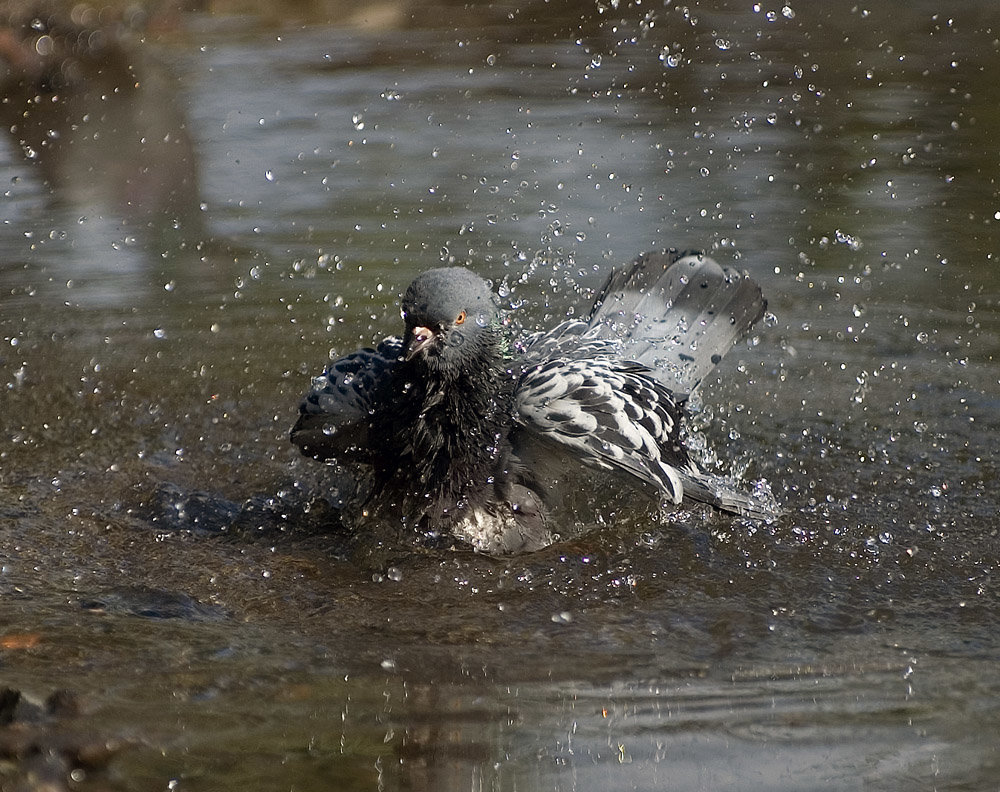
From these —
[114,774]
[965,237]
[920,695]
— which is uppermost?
[114,774]

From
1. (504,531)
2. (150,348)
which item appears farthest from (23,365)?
(504,531)

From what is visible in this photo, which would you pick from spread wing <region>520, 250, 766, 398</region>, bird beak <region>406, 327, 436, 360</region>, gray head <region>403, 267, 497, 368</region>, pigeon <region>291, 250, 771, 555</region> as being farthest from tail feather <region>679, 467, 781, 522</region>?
bird beak <region>406, 327, 436, 360</region>

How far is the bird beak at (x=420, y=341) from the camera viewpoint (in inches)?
146

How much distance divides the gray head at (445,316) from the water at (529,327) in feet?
2.01

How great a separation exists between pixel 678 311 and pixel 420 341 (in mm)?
1513

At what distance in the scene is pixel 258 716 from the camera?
9.24 ft

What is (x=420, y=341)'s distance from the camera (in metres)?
3.74

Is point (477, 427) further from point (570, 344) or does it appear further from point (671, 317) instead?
point (671, 317)

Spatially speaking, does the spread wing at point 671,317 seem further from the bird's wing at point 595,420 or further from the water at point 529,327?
the bird's wing at point 595,420

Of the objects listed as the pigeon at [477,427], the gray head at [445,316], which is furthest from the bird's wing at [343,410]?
the gray head at [445,316]

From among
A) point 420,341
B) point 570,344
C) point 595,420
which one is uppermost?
point 420,341

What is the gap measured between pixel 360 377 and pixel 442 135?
427 cm

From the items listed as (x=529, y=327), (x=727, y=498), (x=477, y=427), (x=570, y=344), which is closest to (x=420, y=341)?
(x=477, y=427)

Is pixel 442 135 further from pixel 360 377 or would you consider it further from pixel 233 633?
pixel 233 633
